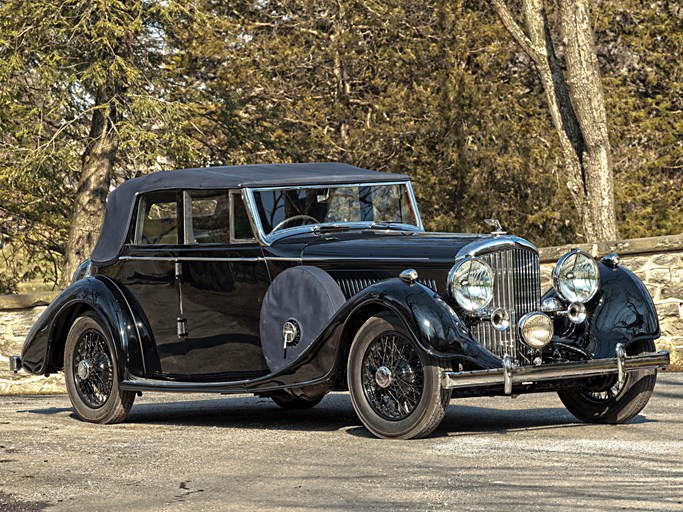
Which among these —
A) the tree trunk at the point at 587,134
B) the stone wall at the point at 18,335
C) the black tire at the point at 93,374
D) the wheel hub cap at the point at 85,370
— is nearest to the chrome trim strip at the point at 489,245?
the black tire at the point at 93,374

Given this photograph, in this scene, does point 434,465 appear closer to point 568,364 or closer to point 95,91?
point 568,364

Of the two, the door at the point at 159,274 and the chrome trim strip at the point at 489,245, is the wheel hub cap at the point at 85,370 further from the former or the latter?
the chrome trim strip at the point at 489,245

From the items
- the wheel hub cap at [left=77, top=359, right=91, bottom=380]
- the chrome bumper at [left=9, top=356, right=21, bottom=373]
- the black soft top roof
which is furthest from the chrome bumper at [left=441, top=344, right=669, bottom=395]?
the chrome bumper at [left=9, top=356, right=21, bottom=373]

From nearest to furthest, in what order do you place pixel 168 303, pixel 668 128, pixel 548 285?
pixel 168 303, pixel 548 285, pixel 668 128

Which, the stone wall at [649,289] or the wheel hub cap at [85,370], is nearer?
the wheel hub cap at [85,370]

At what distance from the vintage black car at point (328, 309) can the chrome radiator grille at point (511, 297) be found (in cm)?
1

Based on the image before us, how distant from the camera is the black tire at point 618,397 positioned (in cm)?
818

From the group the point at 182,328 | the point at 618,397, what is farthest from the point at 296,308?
the point at 618,397

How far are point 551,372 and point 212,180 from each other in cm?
298

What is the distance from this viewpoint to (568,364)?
752 centimetres

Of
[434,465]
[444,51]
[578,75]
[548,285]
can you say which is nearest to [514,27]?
[578,75]

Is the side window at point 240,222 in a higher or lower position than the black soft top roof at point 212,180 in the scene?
lower

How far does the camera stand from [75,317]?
967 cm

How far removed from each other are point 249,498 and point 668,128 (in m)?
17.2
